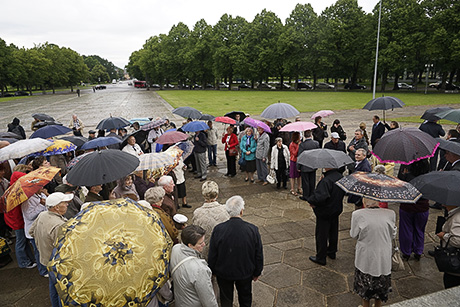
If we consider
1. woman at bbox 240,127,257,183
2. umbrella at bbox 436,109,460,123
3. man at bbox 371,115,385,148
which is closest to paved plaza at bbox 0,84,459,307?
woman at bbox 240,127,257,183

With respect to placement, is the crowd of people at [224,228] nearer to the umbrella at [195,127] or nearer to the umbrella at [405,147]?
the umbrella at [405,147]

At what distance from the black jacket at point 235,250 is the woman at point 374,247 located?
1.42m

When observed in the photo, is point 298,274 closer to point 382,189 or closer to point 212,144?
point 382,189

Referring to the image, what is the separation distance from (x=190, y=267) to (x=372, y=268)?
7.90ft

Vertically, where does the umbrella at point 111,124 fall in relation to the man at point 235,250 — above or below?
above

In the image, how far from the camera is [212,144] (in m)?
10.3

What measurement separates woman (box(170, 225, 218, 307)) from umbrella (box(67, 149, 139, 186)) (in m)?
1.71

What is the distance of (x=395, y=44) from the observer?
135 ft

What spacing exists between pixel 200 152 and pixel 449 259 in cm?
686

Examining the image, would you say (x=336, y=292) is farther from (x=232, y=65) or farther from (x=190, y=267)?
(x=232, y=65)

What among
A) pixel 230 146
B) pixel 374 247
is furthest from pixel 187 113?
pixel 374 247

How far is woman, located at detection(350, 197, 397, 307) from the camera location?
3580 millimetres

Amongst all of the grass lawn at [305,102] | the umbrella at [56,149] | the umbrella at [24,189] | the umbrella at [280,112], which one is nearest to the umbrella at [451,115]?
the umbrella at [280,112]

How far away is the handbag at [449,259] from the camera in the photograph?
3.39 m
